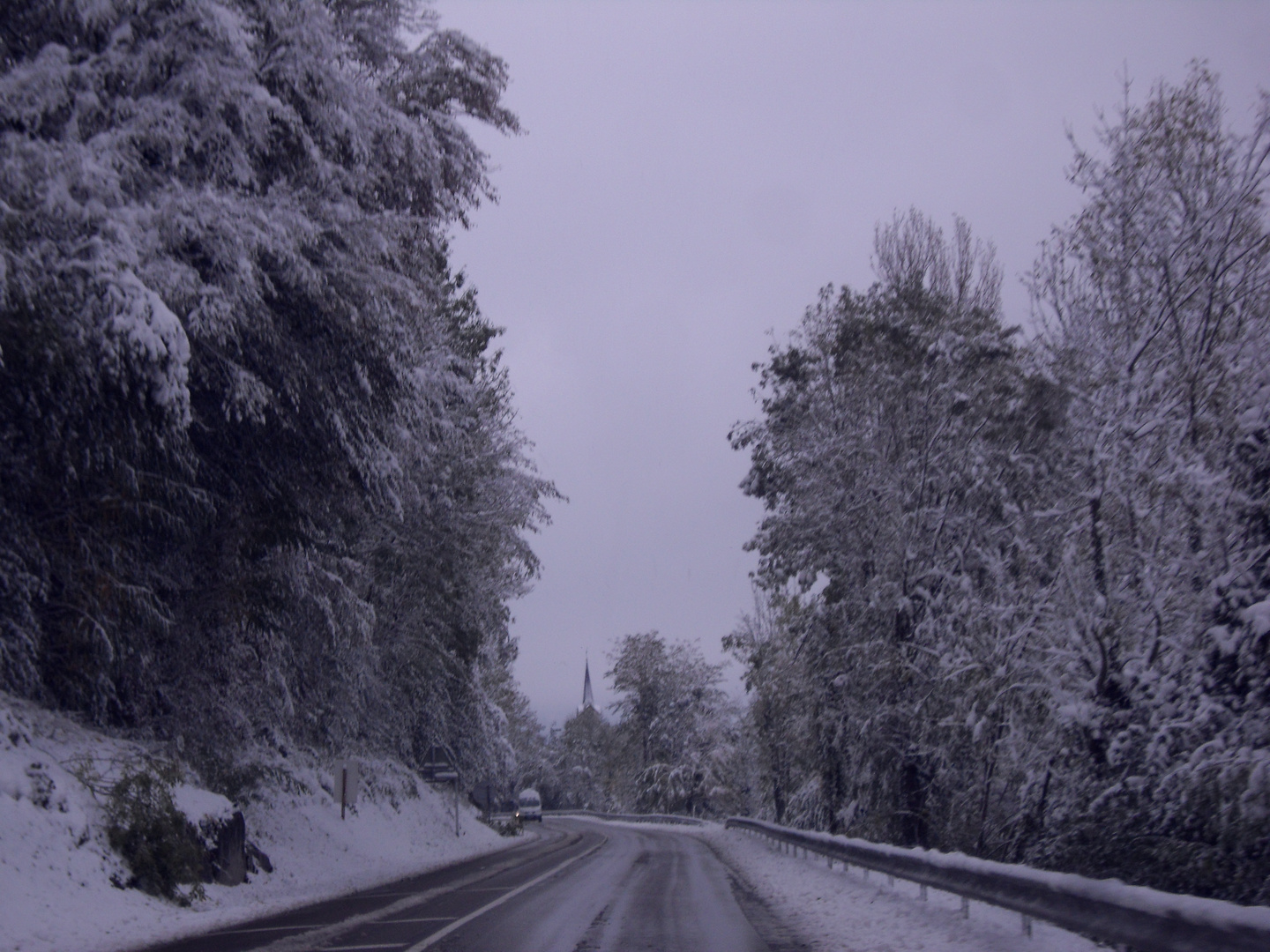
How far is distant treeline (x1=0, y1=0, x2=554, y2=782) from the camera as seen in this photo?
1120 cm

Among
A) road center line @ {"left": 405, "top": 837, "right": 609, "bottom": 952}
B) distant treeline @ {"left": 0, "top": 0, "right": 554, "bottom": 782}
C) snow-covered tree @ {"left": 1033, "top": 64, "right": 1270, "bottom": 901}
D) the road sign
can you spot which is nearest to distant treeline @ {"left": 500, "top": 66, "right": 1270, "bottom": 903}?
snow-covered tree @ {"left": 1033, "top": 64, "right": 1270, "bottom": 901}

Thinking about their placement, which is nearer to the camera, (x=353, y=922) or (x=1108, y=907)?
(x=1108, y=907)

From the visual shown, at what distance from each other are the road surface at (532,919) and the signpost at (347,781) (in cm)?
287

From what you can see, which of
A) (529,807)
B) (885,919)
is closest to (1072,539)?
(885,919)

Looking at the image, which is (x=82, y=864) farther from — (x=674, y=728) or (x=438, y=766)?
(x=674, y=728)

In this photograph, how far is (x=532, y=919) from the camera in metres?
12.1

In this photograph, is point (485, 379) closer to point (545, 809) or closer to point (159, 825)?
point (159, 825)

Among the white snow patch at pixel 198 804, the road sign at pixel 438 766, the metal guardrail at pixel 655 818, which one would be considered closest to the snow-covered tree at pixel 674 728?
the metal guardrail at pixel 655 818

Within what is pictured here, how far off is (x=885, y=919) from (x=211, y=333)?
10.5 meters

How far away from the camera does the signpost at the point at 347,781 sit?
72.5ft

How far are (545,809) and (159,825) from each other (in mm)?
106217

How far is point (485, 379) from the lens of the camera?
29.3m

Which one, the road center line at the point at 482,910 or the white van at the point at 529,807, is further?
the white van at the point at 529,807

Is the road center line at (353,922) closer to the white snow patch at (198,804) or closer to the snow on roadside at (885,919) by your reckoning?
the white snow patch at (198,804)
